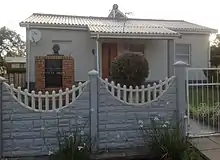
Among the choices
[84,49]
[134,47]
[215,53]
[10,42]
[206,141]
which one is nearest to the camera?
[206,141]

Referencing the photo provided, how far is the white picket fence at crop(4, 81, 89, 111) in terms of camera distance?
5.15 m

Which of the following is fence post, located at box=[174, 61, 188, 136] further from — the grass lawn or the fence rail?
the fence rail

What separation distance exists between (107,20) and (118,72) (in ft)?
35.4

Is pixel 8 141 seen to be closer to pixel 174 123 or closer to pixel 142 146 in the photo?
pixel 142 146

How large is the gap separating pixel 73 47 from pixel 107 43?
1.84m

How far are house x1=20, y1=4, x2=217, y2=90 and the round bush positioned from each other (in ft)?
17.8

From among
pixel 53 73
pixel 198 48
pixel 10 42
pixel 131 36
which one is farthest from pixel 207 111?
pixel 10 42

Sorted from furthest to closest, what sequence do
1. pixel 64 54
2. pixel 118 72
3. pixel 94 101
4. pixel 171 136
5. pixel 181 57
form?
Answer: pixel 181 57
pixel 64 54
pixel 118 72
pixel 94 101
pixel 171 136

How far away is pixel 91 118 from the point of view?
535 centimetres

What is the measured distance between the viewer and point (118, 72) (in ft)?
27.1

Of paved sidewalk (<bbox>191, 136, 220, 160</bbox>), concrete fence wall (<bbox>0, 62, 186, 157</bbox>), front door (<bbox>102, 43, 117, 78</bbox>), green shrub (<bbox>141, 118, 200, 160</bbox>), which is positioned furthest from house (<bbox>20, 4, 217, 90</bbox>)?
green shrub (<bbox>141, 118, 200, 160</bbox>)

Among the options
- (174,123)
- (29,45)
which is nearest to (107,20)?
(29,45)

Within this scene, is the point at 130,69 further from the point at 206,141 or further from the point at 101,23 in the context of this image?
the point at 101,23

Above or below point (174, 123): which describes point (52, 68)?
above
